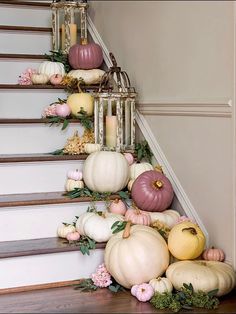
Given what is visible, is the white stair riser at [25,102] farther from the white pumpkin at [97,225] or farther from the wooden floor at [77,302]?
the wooden floor at [77,302]

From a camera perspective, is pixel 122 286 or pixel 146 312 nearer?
pixel 146 312

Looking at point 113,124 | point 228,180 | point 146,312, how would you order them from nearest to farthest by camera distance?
point 146,312
point 228,180
point 113,124

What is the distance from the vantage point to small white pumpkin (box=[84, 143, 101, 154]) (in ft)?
10.6

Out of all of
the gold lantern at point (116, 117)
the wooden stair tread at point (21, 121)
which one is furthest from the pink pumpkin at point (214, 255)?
the wooden stair tread at point (21, 121)

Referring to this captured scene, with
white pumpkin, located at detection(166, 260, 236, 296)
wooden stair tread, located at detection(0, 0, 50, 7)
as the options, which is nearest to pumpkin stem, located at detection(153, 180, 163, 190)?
white pumpkin, located at detection(166, 260, 236, 296)

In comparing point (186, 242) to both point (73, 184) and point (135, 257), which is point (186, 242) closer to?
point (135, 257)

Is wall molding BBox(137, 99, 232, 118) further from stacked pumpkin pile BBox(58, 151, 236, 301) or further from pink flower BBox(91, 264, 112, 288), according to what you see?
pink flower BBox(91, 264, 112, 288)

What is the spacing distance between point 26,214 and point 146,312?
84 centimetres

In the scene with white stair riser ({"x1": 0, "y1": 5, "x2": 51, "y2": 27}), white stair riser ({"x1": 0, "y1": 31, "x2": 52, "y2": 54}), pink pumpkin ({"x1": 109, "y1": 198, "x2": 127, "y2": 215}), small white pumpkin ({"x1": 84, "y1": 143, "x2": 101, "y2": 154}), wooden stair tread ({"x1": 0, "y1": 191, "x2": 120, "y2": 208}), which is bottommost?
pink pumpkin ({"x1": 109, "y1": 198, "x2": 127, "y2": 215})

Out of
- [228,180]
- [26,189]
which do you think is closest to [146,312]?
[228,180]

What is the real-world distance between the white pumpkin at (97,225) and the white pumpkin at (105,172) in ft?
0.83

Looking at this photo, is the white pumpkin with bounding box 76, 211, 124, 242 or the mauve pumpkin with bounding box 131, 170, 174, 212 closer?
the white pumpkin with bounding box 76, 211, 124, 242

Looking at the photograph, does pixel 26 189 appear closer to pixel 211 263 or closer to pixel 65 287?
pixel 65 287

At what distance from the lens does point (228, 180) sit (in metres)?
2.64
